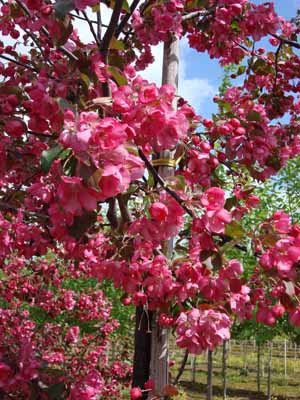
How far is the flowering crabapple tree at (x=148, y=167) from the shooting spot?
125 cm

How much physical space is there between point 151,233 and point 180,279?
1.38ft

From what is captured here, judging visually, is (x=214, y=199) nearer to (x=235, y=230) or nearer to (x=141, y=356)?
(x=235, y=230)

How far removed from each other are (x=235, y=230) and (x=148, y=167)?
1.15 ft

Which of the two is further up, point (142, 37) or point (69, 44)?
point (142, 37)

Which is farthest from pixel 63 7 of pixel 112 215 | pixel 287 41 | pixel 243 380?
pixel 243 380

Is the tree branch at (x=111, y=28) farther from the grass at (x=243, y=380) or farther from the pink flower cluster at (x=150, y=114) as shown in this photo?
the grass at (x=243, y=380)

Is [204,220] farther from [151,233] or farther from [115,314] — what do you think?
[115,314]

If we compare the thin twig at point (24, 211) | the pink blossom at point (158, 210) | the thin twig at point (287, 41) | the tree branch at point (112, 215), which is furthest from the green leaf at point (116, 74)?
the thin twig at point (287, 41)

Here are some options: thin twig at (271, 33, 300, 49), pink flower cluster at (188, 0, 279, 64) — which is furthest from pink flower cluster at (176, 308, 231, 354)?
thin twig at (271, 33, 300, 49)

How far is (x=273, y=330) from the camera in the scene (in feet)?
36.7

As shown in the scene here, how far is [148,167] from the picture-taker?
156 centimetres

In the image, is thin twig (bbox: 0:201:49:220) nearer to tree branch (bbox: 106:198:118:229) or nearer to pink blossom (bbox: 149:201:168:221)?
tree branch (bbox: 106:198:118:229)

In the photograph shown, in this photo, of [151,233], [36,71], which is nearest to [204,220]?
[151,233]

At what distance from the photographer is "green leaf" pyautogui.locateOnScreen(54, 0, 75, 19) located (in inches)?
52.4
